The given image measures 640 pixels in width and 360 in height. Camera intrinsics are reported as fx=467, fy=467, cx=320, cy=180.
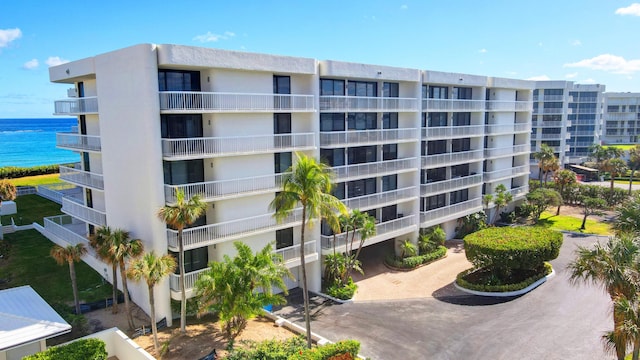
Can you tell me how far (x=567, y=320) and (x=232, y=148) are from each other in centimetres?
2353

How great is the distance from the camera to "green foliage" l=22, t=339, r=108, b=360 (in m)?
20.6

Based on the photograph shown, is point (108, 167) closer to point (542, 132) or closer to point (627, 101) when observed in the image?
point (542, 132)

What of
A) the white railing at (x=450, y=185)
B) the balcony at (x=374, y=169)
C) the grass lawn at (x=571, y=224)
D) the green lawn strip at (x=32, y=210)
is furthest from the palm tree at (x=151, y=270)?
the grass lawn at (x=571, y=224)

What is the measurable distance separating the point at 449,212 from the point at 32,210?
134 ft

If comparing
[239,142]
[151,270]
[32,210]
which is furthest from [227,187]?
[32,210]

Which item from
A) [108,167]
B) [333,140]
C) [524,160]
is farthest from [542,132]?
[108,167]

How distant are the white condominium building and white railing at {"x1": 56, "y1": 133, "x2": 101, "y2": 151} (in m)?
0.10

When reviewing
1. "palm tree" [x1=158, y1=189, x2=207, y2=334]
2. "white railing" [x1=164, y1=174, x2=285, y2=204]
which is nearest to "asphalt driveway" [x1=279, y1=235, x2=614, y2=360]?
"white railing" [x1=164, y1=174, x2=285, y2=204]

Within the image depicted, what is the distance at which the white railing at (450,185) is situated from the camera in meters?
42.6

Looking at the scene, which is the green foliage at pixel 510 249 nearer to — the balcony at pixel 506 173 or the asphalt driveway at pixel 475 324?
the asphalt driveway at pixel 475 324

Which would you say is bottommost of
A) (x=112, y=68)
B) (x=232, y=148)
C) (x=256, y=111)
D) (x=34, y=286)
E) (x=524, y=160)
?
(x=34, y=286)

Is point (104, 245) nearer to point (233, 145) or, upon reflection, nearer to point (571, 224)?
point (233, 145)

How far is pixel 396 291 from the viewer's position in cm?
3509

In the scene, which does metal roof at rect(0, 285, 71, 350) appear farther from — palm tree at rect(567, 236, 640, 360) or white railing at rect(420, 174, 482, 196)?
white railing at rect(420, 174, 482, 196)
